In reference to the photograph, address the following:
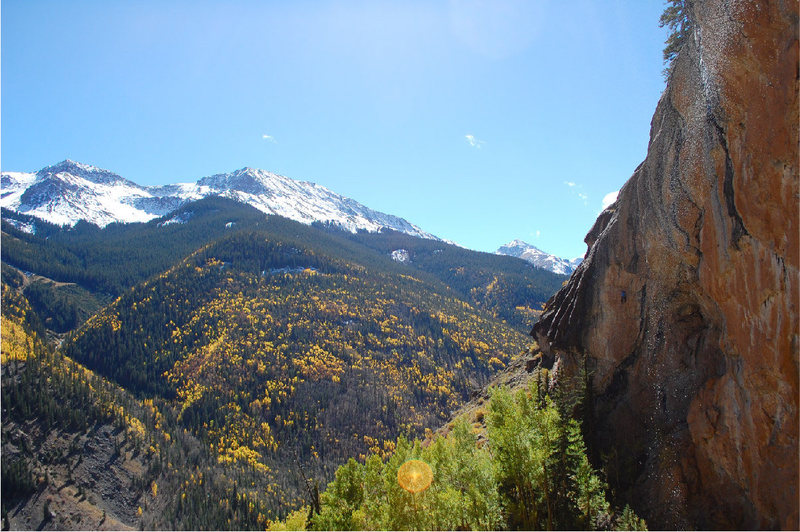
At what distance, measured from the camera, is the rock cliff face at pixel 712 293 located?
17547 mm

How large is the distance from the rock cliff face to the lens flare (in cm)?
1406

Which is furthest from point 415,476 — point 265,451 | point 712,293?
point 265,451

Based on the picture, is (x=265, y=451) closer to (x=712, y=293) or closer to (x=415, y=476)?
(x=415, y=476)

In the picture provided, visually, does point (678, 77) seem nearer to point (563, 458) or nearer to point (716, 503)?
point (716, 503)

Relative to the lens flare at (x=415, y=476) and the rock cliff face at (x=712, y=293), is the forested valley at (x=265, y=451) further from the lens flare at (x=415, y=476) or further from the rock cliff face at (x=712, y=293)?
the rock cliff face at (x=712, y=293)

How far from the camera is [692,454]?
2583 centimetres

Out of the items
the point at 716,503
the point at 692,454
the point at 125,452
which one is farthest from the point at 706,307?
the point at 125,452

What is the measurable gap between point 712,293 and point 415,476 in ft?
87.9

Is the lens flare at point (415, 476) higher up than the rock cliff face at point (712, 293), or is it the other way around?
the rock cliff face at point (712, 293)

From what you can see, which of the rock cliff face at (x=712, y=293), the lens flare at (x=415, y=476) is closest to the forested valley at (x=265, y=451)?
the lens flare at (x=415, y=476)

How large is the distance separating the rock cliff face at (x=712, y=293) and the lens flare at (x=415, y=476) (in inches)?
554

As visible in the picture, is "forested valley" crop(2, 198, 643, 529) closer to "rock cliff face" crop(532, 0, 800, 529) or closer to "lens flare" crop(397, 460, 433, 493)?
"lens flare" crop(397, 460, 433, 493)

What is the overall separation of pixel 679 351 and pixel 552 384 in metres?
15.1

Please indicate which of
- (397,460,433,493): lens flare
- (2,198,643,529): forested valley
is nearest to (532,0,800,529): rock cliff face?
(2,198,643,529): forested valley
